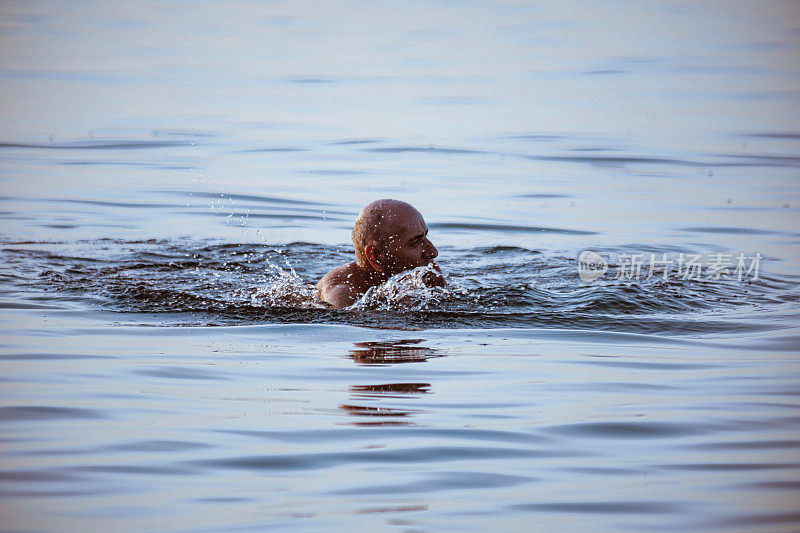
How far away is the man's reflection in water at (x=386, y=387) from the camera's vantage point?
18.3ft

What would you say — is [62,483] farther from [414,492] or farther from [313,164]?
[313,164]

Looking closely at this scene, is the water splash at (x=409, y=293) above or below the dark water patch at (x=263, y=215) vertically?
below

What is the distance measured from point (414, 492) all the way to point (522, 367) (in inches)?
92.9

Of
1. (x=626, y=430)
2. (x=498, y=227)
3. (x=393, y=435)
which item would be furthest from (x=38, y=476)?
(x=498, y=227)

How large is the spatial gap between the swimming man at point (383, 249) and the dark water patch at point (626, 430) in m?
3.35

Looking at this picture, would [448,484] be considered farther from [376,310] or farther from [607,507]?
[376,310]

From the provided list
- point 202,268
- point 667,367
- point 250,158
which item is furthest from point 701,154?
point 667,367

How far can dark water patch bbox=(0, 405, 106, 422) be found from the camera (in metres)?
5.55

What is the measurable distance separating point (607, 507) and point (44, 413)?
8.94 ft

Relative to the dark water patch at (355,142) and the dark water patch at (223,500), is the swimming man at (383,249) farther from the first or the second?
the dark water patch at (355,142)

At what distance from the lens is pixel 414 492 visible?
4.51 m

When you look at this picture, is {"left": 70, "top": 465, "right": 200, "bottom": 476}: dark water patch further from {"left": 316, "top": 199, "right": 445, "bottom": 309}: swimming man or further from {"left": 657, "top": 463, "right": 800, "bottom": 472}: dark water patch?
{"left": 316, "top": 199, "right": 445, "bottom": 309}: swimming man

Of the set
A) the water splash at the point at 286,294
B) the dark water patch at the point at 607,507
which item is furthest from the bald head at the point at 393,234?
the dark water patch at the point at 607,507

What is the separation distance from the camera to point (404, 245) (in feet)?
28.5
